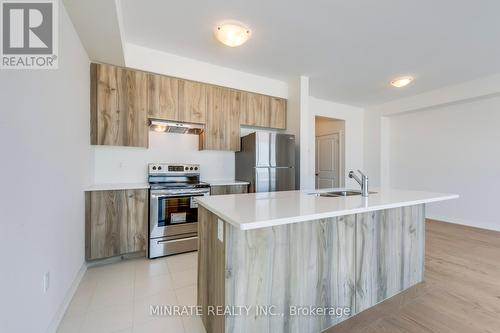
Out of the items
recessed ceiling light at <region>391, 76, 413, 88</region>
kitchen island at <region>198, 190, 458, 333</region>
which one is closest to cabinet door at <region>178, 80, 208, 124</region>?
kitchen island at <region>198, 190, 458, 333</region>

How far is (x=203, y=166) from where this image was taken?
368cm

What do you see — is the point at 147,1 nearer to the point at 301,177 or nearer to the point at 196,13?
the point at 196,13

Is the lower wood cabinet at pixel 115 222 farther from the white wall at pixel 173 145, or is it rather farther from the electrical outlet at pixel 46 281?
the electrical outlet at pixel 46 281

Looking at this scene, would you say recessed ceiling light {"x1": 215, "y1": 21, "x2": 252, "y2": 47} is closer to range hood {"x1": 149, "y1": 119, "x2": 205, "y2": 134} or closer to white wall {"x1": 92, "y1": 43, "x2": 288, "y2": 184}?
white wall {"x1": 92, "y1": 43, "x2": 288, "y2": 184}

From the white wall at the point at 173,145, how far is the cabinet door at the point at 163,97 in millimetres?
110

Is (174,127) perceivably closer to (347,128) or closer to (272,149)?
(272,149)

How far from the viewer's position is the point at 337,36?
2584 mm

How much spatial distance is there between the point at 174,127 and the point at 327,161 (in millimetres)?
4214

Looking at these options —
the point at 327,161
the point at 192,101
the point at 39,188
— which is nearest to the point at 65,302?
the point at 39,188

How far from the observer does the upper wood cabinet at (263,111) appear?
3.68 meters

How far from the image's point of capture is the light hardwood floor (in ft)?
5.39

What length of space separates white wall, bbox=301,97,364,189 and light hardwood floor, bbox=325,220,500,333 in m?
2.35

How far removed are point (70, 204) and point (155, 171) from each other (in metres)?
1.27

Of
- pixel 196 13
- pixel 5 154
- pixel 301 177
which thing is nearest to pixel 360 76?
pixel 301 177
